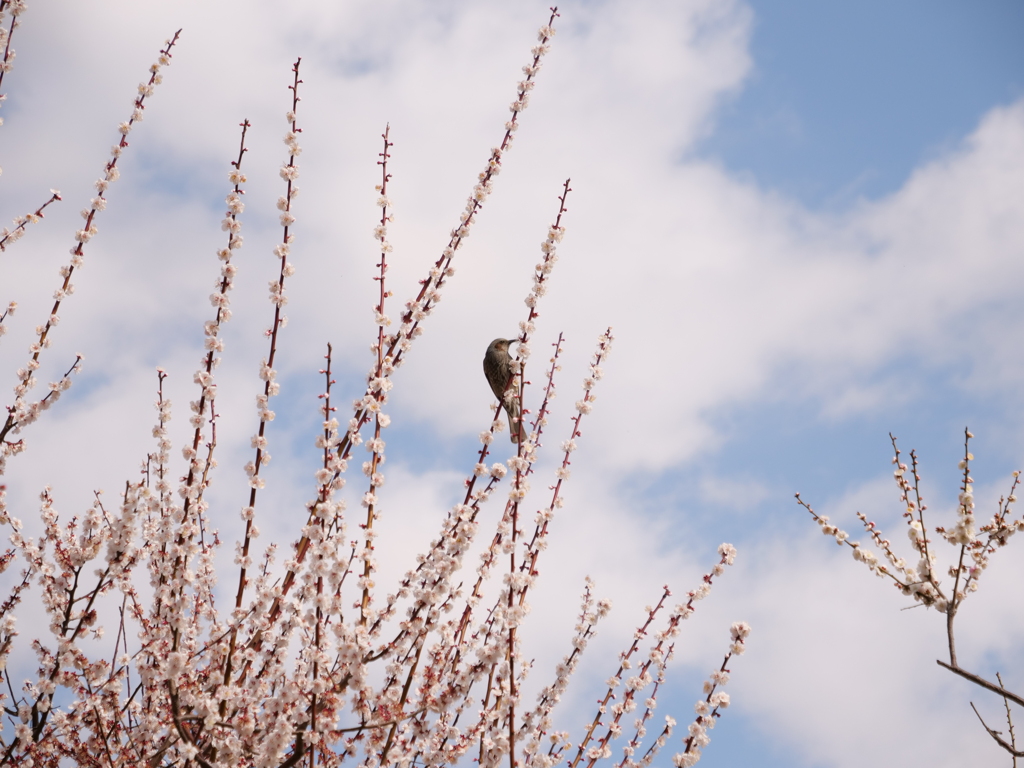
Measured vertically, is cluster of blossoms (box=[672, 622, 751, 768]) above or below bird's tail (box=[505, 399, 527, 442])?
below

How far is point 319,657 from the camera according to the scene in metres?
2.98

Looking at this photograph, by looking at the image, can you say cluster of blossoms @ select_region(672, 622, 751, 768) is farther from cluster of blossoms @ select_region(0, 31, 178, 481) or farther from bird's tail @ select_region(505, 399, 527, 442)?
cluster of blossoms @ select_region(0, 31, 178, 481)

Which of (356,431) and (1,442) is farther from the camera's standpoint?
(1,442)

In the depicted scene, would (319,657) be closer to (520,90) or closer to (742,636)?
(742,636)

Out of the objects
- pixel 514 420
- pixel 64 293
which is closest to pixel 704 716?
pixel 514 420

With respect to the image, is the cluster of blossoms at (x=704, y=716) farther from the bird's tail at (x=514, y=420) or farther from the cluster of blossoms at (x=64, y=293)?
the cluster of blossoms at (x=64, y=293)

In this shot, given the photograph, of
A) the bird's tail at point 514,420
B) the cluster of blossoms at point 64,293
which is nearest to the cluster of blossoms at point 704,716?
the bird's tail at point 514,420

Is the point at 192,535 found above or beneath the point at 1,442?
beneath

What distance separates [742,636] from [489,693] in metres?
1.09

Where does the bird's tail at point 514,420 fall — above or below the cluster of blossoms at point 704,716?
above

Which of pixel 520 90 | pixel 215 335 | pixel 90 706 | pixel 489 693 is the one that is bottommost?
pixel 90 706

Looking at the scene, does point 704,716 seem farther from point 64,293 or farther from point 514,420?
point 64,293

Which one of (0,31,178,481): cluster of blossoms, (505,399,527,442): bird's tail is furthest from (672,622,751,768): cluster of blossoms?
(0,31,178,481): cluster of blossoms

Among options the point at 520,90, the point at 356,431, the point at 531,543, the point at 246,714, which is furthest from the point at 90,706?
the point at 520,90
